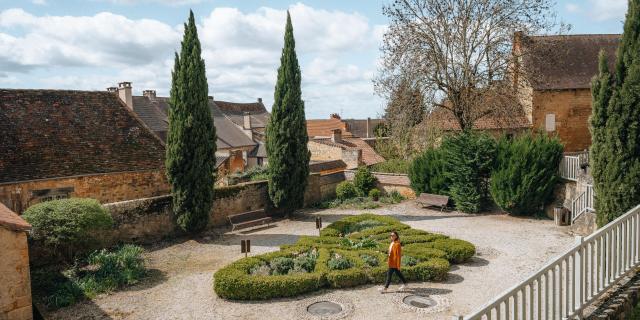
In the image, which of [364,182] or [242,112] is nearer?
[364,182]

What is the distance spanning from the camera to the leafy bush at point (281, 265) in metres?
11.9

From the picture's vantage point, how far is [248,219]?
63.0ft

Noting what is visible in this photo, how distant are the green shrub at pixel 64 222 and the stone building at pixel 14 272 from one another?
2879mm

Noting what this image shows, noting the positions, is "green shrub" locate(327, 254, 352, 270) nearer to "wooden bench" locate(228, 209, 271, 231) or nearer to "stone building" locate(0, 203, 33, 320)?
"stone building" locate(0, 203, 33, 320)

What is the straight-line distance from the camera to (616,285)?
7.59 metres

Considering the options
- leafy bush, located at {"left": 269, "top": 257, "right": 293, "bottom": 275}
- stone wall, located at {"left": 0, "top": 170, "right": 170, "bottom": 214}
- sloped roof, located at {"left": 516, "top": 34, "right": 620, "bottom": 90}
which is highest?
sloped roof, located at {"left": 516, "top": 34, "right": 620, "bottom": 90}

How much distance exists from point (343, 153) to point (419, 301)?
21196mm

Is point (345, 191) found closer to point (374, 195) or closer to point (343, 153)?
point (374, 195)

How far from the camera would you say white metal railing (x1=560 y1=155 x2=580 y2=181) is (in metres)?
17.7

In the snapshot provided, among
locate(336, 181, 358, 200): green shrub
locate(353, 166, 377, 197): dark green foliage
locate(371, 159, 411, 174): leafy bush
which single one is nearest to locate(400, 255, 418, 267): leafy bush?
locate(336, 181, 358, 200): green shrub

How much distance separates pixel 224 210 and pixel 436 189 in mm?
10152

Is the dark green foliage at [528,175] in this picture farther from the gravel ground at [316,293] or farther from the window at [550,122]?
the window at [550,122]

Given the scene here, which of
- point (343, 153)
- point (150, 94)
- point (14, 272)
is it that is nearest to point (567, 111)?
point (343, 153)

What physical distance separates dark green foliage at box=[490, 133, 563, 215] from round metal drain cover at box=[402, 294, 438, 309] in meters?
9.87
